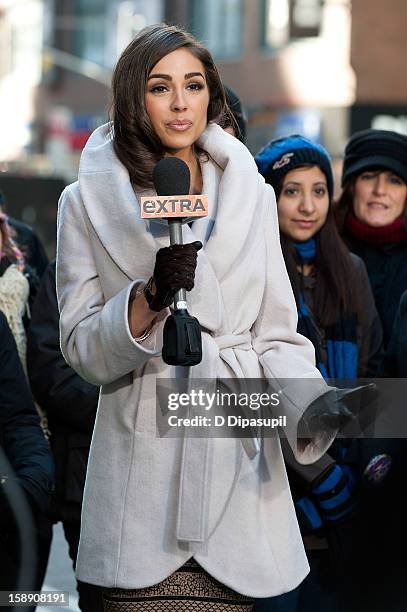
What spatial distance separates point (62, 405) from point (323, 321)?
97 centimetres

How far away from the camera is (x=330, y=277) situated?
202 inches

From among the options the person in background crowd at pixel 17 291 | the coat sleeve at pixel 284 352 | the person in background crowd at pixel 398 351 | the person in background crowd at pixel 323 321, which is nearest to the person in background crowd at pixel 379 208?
the person in background crowd at pixel 323 321

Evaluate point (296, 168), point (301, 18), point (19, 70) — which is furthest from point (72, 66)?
point (296, 168)

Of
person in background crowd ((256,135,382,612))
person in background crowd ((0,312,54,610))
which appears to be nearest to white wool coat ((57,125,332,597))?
person in background crowd ((0,312,54,610))

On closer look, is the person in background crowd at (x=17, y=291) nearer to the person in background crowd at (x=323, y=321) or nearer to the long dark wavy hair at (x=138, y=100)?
the person in background crowd at (x=323, y=321)

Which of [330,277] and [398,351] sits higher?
[330,277]

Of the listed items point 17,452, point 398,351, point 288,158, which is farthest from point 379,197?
point 17,452

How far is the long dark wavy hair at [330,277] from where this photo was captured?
5059 millimetres

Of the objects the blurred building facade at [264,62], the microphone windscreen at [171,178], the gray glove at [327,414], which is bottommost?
the gray glove at [327,414]

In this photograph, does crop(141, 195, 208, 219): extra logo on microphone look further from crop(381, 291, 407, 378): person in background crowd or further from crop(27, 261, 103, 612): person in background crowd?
crop(27, 261, 103, 612): person in background crowd

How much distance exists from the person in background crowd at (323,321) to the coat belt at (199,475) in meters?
0.88

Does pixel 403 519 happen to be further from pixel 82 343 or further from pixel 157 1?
pixel 157 1

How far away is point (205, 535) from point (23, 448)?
Answer: 40.4 inches

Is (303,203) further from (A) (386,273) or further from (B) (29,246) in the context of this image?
(B) (29,246)
